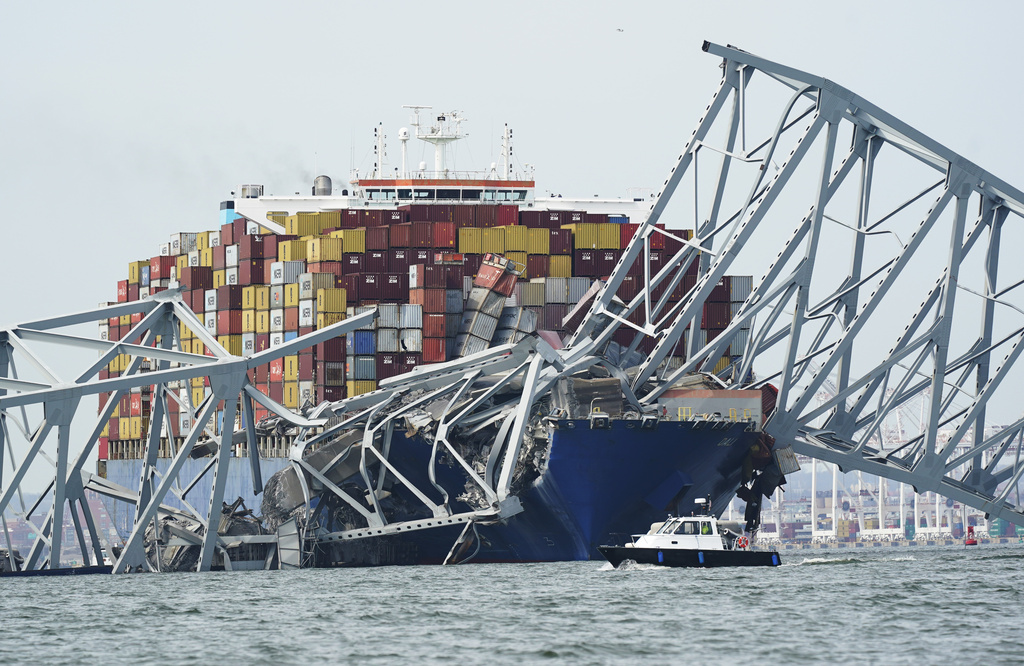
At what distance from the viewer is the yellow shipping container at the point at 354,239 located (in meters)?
77.6

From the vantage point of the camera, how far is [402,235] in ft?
255

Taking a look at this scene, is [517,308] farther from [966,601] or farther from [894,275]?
[966,601]

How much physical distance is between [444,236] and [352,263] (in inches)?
173

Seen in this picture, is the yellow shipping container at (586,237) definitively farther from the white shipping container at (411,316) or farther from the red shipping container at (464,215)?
the red shipping container at (464,215)

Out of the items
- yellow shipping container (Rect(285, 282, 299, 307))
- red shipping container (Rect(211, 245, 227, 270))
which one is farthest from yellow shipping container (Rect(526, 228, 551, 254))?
red shipping container (Rect(211, 245, 227, 270))

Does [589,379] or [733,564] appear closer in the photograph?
[733,564]

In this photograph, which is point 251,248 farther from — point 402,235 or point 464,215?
point 464,215

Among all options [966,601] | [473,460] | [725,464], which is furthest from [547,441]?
[966,601]

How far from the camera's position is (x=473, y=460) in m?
62.0

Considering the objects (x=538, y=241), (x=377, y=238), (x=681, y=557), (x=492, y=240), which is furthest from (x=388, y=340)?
(x=681, y=557)

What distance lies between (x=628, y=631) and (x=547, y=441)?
22.5 meters

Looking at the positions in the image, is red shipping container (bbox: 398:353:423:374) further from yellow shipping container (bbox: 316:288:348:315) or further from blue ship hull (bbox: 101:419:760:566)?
blue ship hull (bbox: 101:419:760:566)

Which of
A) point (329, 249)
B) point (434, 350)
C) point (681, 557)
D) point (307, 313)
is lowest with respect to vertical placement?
point (681, 557)

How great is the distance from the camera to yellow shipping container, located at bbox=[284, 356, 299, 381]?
75.9 metres
